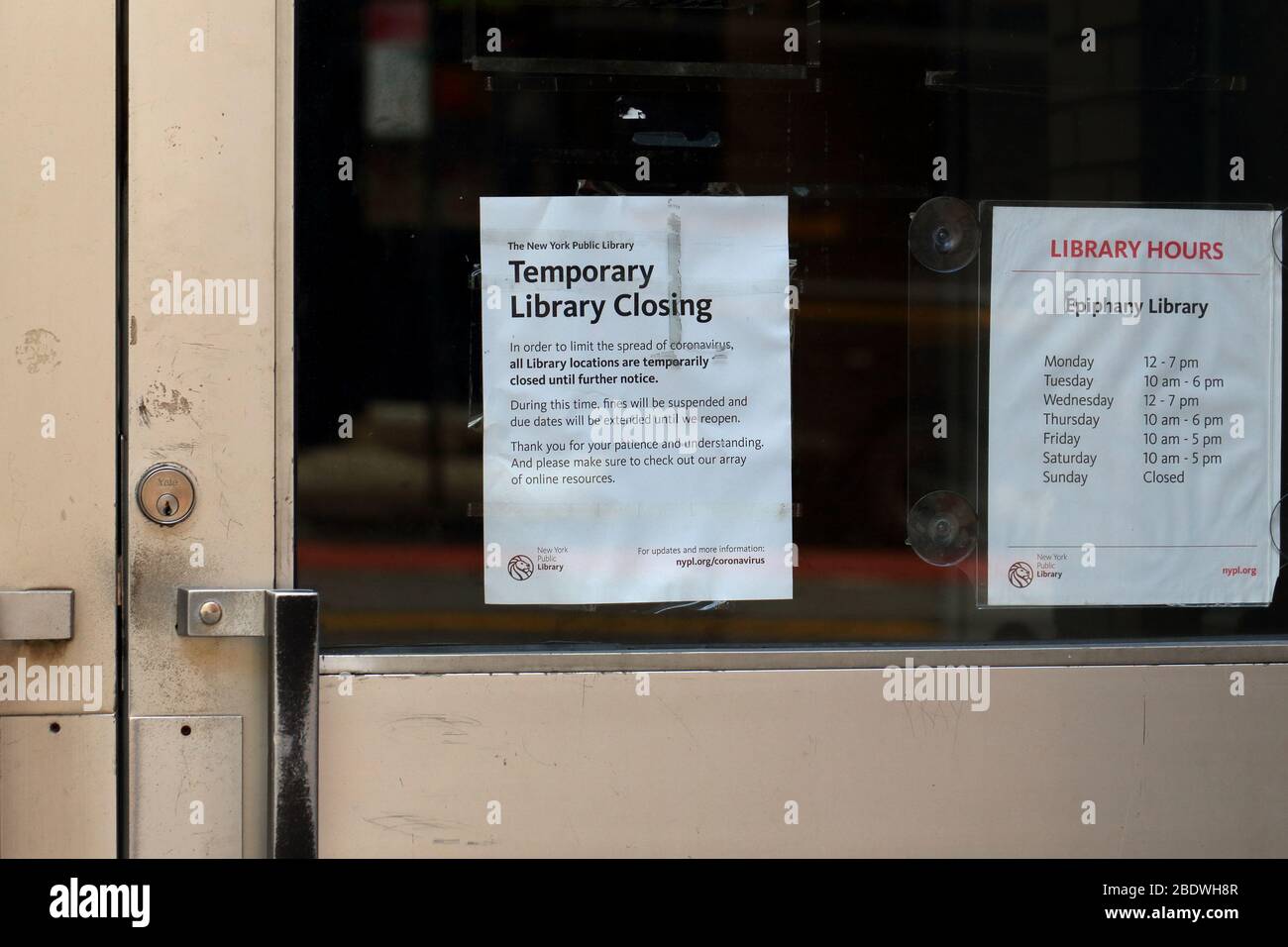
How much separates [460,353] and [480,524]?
282 mm

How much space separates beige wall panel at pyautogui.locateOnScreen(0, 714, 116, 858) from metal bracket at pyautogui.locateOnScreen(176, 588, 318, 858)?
0.22 metres

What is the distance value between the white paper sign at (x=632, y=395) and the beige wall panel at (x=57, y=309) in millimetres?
597

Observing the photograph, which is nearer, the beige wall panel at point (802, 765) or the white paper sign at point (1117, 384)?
the beige wall panel at point (802, 765)

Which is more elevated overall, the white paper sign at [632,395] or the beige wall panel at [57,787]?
the white paper sign at [632,395]

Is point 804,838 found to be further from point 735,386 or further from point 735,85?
point 735,85

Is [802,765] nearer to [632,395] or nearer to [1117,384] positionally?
[632,395]

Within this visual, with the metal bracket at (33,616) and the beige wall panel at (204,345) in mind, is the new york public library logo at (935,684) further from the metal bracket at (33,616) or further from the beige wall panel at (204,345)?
the metal bracket at (33,616)

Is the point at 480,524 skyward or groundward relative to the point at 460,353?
groundward

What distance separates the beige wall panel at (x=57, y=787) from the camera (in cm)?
178

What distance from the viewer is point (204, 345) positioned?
71.6 inches

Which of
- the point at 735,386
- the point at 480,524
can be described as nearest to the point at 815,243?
the point at 735,386

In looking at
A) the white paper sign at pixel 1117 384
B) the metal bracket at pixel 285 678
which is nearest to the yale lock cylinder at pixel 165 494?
the metal bracket at pixel 285 678

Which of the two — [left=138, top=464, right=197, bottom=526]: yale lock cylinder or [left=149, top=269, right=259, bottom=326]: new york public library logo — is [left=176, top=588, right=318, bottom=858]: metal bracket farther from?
[left=149, top=269, right=259, bottom=326]: new york public library logo

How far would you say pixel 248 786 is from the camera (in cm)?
183
